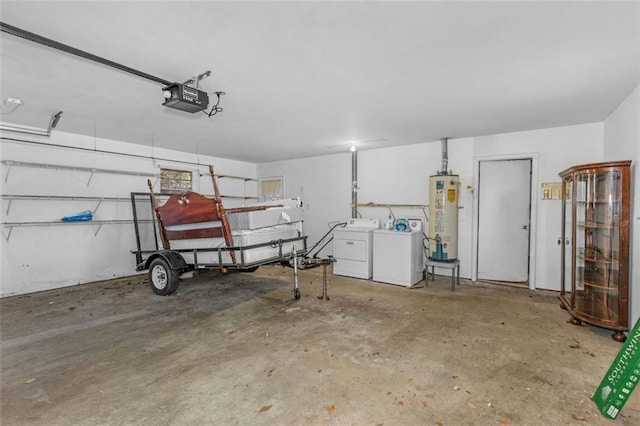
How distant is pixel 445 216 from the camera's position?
5117 mm

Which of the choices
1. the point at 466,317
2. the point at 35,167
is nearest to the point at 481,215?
the point at 466,317

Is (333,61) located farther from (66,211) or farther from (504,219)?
(66,211)

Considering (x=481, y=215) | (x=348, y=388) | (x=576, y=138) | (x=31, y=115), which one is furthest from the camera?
(x=481, y=215)

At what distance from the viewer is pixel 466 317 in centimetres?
363

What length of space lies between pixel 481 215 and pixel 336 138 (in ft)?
9.90

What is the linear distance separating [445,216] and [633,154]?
2396 mm

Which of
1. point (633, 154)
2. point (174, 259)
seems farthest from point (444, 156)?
point (174, 259)

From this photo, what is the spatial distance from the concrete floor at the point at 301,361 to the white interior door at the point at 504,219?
87cm

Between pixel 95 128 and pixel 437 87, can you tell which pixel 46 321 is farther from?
pixel 437 87

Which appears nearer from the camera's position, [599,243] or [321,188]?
[599,243]

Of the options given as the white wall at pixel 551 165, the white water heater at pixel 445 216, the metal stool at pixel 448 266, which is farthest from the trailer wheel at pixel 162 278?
the white wall at pixel 551 165

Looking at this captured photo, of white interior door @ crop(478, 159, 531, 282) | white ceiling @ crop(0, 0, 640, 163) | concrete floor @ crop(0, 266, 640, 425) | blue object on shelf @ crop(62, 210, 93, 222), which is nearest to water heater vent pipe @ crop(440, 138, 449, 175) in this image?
white interior door @ crop(478, 159, 531, 282)

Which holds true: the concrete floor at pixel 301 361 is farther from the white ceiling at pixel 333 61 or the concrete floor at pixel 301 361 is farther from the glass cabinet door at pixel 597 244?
the white ceiling at pixel 333 61

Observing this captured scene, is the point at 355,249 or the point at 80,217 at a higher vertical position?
the point at 80,217
